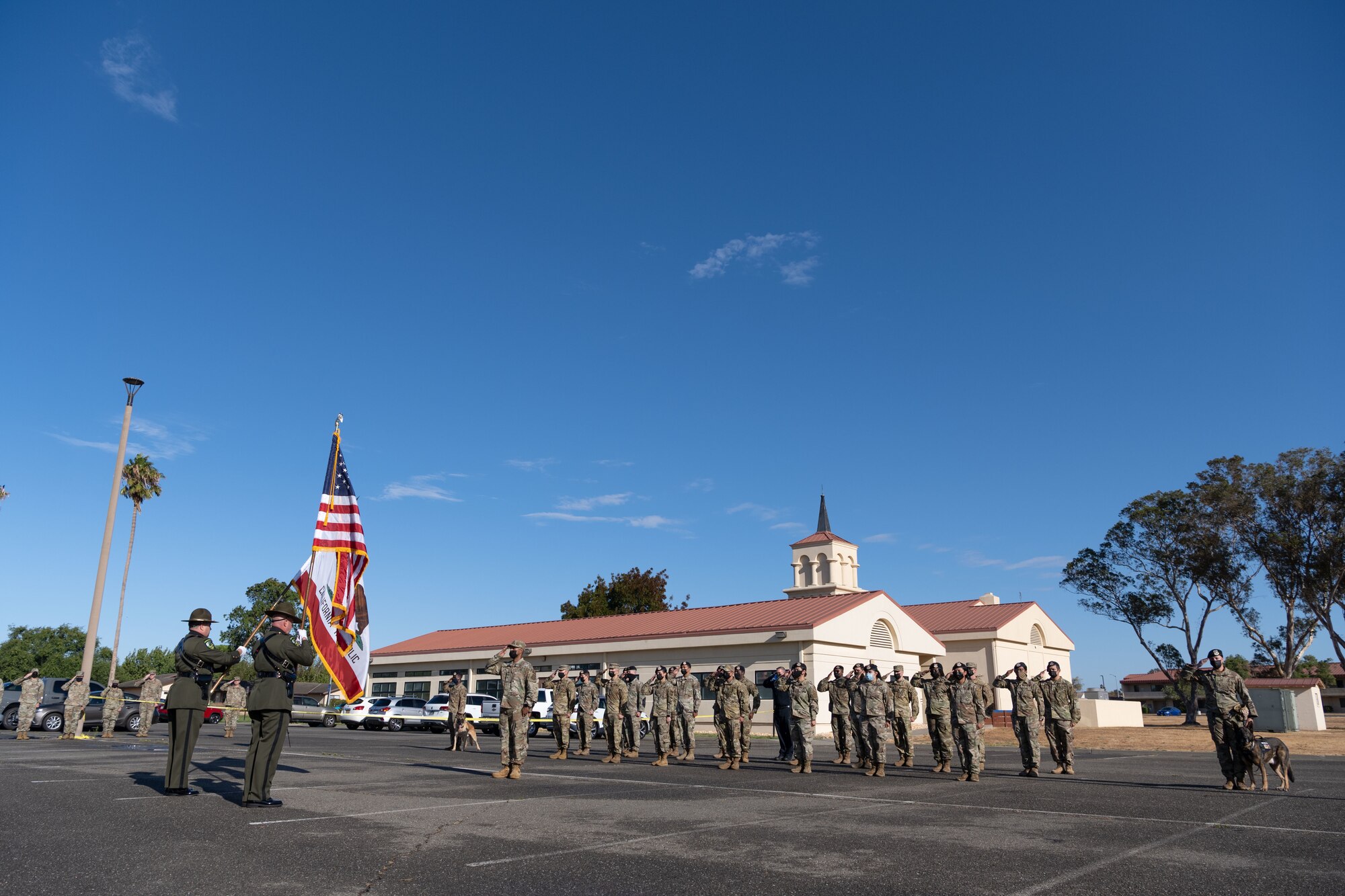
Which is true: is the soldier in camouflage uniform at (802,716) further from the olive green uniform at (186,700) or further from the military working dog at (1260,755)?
the olive green uniform at (186,700)

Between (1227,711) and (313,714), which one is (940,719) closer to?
(1227,711)

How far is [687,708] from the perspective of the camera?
61.3ft

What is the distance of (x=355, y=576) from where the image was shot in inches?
575

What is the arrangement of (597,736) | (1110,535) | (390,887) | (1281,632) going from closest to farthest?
(390,887) < (597,736) < (1281,632) < (1110,535)

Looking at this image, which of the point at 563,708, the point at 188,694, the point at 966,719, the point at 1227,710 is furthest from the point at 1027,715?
the point at 188,694

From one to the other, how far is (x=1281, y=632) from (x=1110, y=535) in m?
9.32

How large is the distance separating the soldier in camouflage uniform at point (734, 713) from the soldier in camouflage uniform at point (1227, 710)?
7.66m

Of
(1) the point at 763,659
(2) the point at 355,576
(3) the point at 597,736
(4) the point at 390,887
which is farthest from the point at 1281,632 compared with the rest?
(4) the point at 390,887

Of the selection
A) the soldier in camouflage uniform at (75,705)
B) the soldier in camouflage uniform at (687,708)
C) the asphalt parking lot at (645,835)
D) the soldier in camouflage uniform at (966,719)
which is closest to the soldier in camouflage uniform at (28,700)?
the soldier in camouflage uniform at (75,705)

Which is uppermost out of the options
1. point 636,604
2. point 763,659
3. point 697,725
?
point 636,604

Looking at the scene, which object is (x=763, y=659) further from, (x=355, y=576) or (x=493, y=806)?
(x=493, y=806)

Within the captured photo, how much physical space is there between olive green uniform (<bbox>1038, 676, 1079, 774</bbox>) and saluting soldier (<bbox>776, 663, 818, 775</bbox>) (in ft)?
13.2

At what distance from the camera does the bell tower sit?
181 ft

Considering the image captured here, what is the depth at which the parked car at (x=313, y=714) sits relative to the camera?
132 ft
